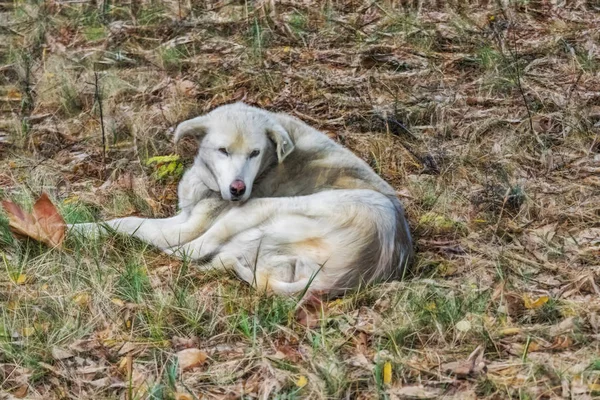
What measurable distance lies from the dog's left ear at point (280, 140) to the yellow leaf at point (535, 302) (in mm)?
1675

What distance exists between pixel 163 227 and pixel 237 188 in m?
0.63

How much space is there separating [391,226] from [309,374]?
124 centimetres

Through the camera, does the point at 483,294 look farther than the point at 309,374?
Yes

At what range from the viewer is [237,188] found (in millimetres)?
4785

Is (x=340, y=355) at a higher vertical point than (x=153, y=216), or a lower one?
higher

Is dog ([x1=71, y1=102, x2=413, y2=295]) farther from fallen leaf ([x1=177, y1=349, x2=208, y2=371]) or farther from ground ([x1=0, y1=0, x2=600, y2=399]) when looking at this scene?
fallen leaf ([x1=177, y1=349, x2=208, y2=371])

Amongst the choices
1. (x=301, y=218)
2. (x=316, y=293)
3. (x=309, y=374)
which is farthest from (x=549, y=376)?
(x=301, y=218)

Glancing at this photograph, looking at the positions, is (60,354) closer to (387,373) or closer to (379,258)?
(387,373)

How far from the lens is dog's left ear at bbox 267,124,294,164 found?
5035mm

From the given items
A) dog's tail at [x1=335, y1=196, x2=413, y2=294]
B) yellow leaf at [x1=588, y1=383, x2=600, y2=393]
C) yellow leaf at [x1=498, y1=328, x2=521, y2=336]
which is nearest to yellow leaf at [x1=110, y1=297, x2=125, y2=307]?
dog's tail at [x1=335, y1=196, x2=413, y2=294]

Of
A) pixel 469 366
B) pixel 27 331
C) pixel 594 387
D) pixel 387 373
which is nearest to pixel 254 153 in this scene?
pixel 27 331

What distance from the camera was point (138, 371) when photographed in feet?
12.3

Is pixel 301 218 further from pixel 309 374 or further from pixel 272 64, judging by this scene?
pixel 272 64

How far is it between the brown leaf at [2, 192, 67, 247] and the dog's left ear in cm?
133
